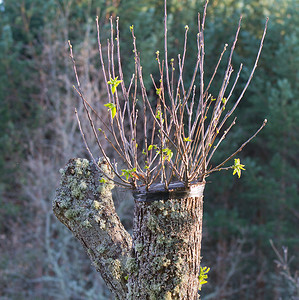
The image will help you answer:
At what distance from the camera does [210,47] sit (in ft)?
32.0

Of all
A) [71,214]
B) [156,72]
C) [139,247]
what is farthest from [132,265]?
[156,72]

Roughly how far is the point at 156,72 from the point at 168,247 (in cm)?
712

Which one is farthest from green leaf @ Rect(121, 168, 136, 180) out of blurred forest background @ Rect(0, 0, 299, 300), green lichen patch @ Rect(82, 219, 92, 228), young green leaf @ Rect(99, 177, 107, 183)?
blurred forest background @ Rect(0, 0, 299, 300)

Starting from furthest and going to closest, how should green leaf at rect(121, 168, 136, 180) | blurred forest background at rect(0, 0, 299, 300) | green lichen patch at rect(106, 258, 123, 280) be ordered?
blurred forest background at rect(0, 0, 299, 300), green lichen patch at rect(106, 258, 123, 280), green leaf at rect(121, 168, 136, 180)

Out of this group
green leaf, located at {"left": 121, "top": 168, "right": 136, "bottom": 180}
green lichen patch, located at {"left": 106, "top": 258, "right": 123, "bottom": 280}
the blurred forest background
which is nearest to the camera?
green leaf, located at {"left": 121, "top": 168, "right": 136, "bottom": 180}

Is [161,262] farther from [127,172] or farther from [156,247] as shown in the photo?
[127,172]

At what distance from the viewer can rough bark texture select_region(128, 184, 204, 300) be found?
1.82 metres

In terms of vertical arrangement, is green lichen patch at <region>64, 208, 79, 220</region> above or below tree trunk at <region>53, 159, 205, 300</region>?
above

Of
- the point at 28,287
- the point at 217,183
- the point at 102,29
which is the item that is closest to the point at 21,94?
the point at 102,29

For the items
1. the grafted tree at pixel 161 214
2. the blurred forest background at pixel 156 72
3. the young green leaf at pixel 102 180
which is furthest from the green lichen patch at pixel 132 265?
the blurred forest background at pixel 156 72

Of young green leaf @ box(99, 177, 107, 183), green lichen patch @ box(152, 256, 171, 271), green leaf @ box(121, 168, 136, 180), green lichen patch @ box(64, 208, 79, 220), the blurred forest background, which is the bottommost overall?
green lichen patch @ box(152, 256, 171, 271)

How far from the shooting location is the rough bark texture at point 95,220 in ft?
6.61

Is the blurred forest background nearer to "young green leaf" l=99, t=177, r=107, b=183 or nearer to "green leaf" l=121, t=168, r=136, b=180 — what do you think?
"young green leaf" l=99, t=177, r=107, b=183

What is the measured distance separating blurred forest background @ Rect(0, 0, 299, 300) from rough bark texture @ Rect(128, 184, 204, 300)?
641 cm
